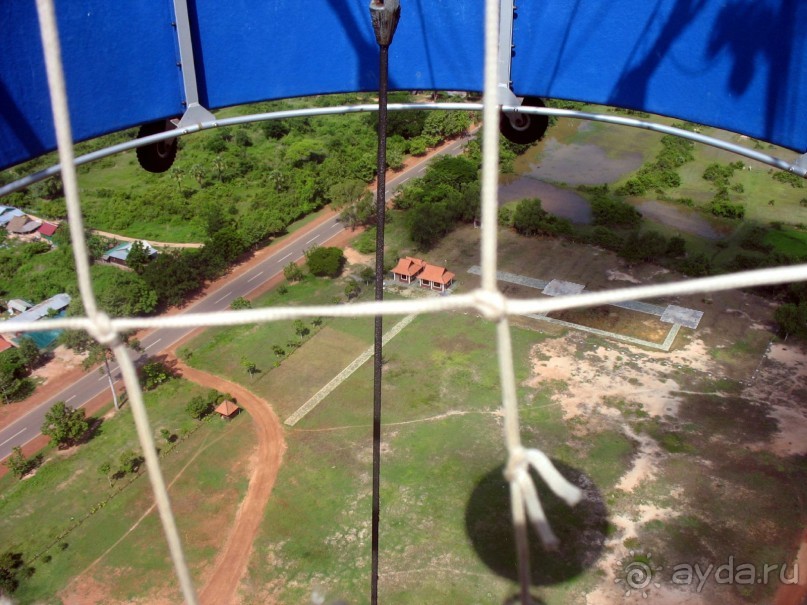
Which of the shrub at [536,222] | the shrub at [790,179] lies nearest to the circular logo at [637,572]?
the shrub at [536,222]

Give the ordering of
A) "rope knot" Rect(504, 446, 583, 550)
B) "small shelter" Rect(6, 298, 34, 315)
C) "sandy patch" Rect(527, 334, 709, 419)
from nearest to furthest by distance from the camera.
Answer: "rope knot" Rect(504, 446, 583, 550)
"sandy patch" Rect(527, 334, 709, 419)
"small shelter" Rect(6, 298, 34, 315)

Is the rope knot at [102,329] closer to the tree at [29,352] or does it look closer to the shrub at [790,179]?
the tree at [29,352]

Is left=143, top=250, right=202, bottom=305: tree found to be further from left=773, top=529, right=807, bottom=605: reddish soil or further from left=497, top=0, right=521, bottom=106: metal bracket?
left=773, top=529, right=807, bottom=605: reddish soil

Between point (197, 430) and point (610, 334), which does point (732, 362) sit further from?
point (197, 430)

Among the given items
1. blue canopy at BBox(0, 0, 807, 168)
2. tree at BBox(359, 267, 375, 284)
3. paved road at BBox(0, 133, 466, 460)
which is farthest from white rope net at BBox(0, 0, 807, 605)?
tree at BBox(359, 267, 375, 284)

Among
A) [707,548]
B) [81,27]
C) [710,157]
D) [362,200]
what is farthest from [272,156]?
[81,27]

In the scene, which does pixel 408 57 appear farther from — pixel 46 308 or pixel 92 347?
pixel 46 308

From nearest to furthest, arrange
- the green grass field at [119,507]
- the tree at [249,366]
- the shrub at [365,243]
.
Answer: the green grass field at [119,507] < the tree at [249,366] < the shrub at [365,243]
